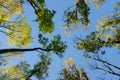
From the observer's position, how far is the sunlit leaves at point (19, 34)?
68.9ft

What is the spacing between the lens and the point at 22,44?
21281 millimetres

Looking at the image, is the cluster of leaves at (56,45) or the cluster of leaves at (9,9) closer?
the cluster of leaves at (56,45)

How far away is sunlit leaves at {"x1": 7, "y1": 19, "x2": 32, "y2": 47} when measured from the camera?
21.0 metres

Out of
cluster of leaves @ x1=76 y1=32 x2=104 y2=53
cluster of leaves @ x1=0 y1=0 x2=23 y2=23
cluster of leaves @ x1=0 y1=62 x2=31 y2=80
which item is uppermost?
cluster of leaves @ x1=0 y1=0 x2=23 y2=23

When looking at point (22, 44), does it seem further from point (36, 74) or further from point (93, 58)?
point (93, 58)

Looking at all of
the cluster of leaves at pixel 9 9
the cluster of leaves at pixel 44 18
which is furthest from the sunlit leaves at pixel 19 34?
the cluster of leaves at pixel 44 18

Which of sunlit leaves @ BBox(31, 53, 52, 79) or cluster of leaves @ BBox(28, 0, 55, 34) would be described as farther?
sunlit leaves @ BBox(31, 53, 52, 79)

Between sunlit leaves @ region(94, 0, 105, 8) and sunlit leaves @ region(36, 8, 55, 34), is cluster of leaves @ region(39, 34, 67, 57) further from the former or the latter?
sunlit leaves @ region(94, 0, 105, 8)

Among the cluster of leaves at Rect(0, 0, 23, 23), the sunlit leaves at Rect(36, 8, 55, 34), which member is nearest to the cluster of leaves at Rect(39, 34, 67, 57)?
the sunlit leaves at Rect(36, 8, 55, 34)

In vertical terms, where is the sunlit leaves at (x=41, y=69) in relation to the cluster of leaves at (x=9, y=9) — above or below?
below

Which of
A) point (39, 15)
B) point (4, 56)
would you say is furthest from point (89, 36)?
point (4, 56)

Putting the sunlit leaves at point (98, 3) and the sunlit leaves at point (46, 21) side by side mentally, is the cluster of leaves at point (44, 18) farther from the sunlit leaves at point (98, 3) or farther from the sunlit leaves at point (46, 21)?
the sunlit leaves at point (98, 3)

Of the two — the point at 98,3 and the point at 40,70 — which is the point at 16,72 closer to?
the point at 40,70

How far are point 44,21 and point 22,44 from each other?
17.1 feet
